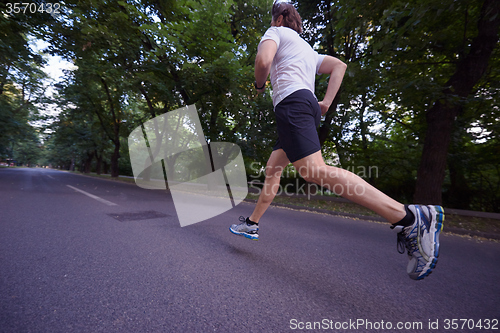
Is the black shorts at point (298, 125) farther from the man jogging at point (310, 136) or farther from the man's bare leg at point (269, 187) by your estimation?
the man's bare leg at point (269, 187)

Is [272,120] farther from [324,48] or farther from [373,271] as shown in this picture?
[373,271]

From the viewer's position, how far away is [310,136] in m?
1.74

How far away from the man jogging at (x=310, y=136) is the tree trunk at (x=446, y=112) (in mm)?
5247

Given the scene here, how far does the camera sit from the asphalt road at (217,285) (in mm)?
1289

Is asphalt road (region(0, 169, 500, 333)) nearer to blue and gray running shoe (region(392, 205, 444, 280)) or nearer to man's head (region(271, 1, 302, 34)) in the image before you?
blue and gray running shoe (region(392, 205, 444, 280))

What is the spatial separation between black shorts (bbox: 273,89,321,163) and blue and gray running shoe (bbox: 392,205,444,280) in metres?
0.89

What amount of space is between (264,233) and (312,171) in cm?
200

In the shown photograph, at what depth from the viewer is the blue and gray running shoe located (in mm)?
1575

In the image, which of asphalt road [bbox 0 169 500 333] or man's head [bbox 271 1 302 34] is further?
man's head [bbox 271 1 302 34]

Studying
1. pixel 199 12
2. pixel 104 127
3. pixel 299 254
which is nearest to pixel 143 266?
pixel 299 254

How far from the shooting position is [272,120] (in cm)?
1037

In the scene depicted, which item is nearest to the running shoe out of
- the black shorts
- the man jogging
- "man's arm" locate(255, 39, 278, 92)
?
the man jogging

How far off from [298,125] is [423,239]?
123cm

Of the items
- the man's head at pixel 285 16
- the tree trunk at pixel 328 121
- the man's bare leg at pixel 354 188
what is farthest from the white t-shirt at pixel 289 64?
the tree trunk at pixel 328 121
